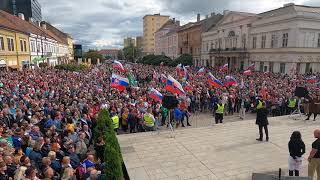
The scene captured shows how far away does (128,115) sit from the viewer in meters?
12.9

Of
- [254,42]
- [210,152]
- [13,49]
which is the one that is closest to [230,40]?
[254,42]

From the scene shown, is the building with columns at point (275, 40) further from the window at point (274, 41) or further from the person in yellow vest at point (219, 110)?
the person in yellow vest at point (219, 110)

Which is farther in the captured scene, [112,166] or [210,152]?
[210,152]

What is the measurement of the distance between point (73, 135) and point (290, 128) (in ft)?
31.2

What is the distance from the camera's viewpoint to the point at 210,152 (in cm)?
948

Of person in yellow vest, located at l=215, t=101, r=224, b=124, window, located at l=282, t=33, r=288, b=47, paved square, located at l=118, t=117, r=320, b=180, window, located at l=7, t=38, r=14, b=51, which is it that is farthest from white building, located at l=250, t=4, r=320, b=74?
window, located at l=7, t=38, r=14, b=51

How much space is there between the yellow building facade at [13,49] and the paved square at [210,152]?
1050 inches

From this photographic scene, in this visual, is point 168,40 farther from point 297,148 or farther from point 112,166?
point 112,166

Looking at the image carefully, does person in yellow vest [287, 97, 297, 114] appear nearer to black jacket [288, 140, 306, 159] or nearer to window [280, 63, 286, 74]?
black jacket [288, 140, 306, 159]

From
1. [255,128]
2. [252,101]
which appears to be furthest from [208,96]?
[255,128]

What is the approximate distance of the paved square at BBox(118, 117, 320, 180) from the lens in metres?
7.98

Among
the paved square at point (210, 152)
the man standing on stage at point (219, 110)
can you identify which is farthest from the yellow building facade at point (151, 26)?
the paved square at point (210, 152)

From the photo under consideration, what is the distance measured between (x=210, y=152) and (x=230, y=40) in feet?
164

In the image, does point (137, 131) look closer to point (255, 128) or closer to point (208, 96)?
point (255, 128)
